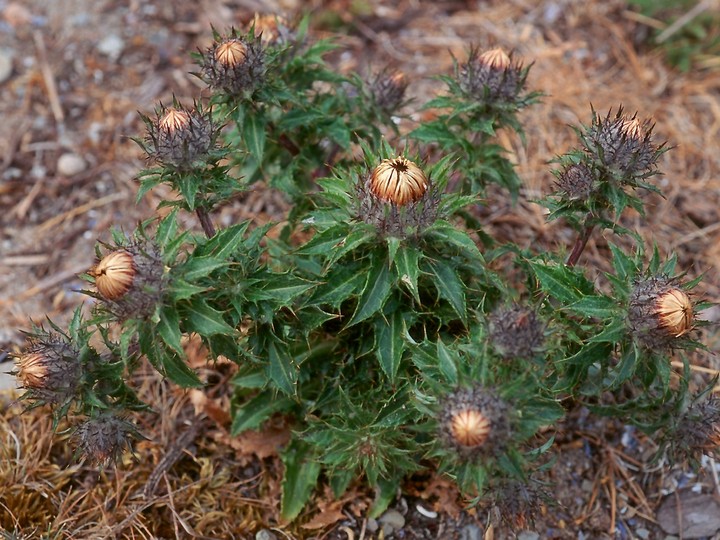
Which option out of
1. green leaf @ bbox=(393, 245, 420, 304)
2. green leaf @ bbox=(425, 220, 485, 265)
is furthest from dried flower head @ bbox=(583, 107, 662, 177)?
green leaf @ bbox=(393, 245, 420, 304)

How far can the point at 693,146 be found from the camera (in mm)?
5715

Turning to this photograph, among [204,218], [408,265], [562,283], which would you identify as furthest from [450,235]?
[204,218]

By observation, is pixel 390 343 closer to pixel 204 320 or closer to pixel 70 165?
pixel 204 320

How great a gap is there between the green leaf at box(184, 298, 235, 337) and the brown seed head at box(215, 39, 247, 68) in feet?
4.12

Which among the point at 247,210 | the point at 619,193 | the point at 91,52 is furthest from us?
the point at 91,52

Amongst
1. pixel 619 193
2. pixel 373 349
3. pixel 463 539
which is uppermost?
pixel 619 193

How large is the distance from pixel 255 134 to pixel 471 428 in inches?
80.2

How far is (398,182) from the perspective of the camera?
306cm

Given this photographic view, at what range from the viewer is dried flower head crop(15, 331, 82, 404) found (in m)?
3.05

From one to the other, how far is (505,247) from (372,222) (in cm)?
99

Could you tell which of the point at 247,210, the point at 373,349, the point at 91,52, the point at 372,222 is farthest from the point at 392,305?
the point at 91,52

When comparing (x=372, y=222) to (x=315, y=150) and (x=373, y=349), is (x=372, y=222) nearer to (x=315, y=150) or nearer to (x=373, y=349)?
(x=373, y=349)

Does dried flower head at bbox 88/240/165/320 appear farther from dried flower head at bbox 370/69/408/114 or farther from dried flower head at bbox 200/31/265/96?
dried flower head at bbox 370/69/408/114

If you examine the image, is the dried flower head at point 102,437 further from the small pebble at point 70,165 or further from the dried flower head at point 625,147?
the small pebble at point 70,165
